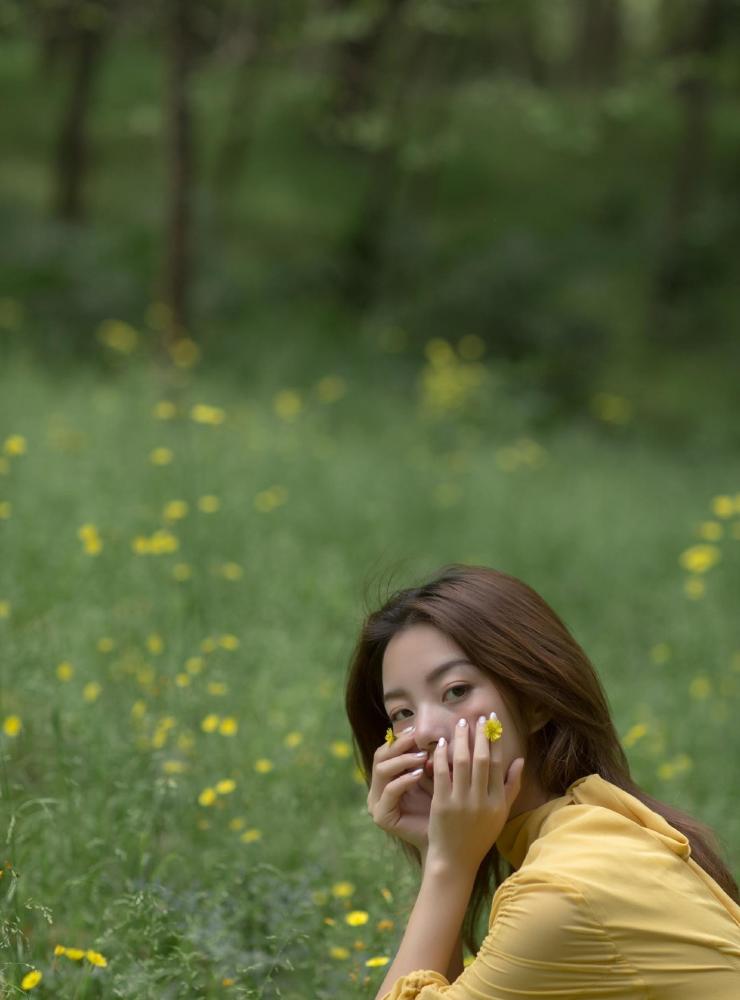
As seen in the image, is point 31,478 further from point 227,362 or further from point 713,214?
point 713,214

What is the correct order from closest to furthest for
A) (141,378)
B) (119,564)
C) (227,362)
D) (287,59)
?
(119,564), (141,378), (227,362), (287,59)

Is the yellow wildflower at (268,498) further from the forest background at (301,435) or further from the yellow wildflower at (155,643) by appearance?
the yellow wildflower at (155,643)

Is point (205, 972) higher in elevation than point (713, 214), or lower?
higher

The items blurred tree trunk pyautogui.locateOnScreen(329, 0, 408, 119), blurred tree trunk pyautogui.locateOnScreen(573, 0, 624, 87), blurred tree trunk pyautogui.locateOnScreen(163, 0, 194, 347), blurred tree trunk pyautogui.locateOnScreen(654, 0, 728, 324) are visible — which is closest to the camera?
blurred tree trunk pyautogui.locateOnScreen(163, 0, 194, 347)

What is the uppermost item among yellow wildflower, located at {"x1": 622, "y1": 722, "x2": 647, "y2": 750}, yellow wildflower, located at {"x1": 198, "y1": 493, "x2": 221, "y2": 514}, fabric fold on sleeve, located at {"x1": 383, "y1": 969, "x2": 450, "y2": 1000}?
fabric fold on sleeve, located at {"x1": 383, "y1": 969, "x2": 450, "y2": 1000}

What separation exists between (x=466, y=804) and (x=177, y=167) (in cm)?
927

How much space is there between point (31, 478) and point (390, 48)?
12.2 meters

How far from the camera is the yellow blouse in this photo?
1.67 m

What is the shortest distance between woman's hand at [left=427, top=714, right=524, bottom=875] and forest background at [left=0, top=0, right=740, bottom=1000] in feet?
1.66

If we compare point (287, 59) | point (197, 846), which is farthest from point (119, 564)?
point (287, 59)

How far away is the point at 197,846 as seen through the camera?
9.12 ft

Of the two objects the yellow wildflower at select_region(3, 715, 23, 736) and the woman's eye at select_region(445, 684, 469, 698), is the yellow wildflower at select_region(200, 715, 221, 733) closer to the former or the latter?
the yellow wildflower at select_region(3, 715, 23, 736)

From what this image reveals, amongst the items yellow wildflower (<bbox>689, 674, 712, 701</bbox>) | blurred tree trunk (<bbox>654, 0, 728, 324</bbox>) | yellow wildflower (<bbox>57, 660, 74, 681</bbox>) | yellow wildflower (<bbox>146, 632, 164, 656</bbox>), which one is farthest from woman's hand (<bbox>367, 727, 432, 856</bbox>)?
blurred tree trunk (<bbox>654, 0, 728, 324</bbox>)

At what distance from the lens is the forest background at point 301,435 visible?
8.73 feet
